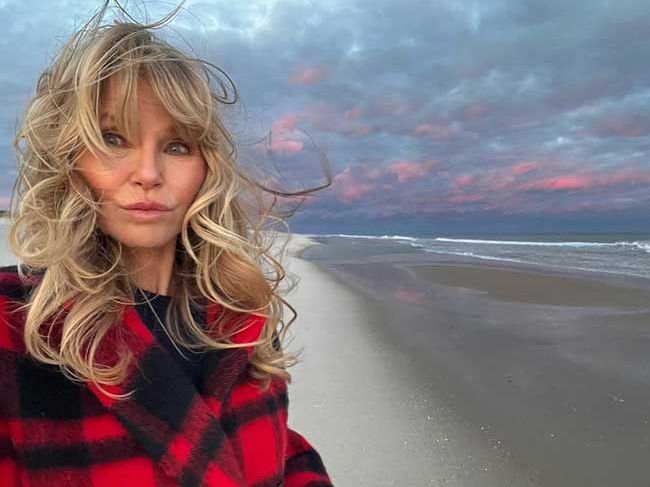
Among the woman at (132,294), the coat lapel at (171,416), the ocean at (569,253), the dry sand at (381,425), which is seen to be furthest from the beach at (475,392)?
the ocean at (569,253)

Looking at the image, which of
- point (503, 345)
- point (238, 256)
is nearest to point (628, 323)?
point (503, 345)

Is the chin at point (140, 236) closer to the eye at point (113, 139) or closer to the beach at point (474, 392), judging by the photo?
the eye at point (113, 139)

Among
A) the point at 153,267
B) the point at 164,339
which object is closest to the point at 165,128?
the point at 153,267

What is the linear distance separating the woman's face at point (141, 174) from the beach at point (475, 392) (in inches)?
95.5

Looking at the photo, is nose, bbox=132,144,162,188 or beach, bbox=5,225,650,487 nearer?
nose, bbox=132,144,162,188

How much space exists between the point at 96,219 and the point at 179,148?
0.30 meters

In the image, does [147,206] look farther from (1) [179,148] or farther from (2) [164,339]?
(2) [164,339]

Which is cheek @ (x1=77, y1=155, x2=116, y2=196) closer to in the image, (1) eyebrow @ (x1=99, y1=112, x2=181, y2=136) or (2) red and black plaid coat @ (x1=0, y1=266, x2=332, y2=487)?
(1) eyebrow @ (x1=99, y1=112, x2=181, y2=136)

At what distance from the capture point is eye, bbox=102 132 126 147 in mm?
1234

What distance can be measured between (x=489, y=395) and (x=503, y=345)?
5.87ft

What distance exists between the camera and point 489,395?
442cm

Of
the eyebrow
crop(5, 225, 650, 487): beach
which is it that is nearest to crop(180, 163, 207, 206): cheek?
the eyebrow

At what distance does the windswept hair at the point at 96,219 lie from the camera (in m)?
1.15

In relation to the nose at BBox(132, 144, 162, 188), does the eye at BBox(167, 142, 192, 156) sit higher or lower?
higher
